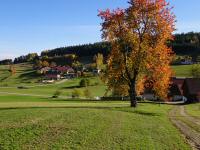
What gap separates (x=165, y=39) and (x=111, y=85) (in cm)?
919

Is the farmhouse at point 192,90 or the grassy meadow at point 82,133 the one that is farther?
the farmhouse at point 192,90

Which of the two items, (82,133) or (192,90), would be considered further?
(192,90)

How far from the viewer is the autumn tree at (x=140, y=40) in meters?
43.6

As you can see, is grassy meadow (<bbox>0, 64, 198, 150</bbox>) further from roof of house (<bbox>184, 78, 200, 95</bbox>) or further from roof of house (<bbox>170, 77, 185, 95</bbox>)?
roof of house (<bbox>170, 77, 185, 95</bbox>)

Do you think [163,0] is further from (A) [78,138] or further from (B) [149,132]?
(A) [78,138]

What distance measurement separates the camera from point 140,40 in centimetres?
4447

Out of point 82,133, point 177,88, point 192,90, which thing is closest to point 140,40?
point 82,133

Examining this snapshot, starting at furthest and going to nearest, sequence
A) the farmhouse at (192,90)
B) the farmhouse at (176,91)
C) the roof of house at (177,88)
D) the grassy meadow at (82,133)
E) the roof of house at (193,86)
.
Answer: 1. the roof of house at (177,88)
2. the farmhouse at (176,91)
3. the roof of house at (193,86)
4. the farmhouse at (192,90)
5. the grassy meadow at (82,133)

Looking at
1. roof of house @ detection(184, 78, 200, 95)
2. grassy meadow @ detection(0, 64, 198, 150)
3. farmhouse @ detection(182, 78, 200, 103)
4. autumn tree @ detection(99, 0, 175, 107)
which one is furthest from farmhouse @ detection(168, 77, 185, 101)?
grassy meadow @ detection(0, 64, 198, 150)

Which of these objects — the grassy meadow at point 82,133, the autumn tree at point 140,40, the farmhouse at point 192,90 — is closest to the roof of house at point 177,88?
the farmhouse at point 192,90

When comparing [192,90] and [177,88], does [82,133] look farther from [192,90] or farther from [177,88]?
[177,88]

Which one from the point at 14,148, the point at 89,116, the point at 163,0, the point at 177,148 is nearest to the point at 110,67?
the point at 163,0

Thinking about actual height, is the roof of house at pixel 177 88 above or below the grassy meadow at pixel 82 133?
below

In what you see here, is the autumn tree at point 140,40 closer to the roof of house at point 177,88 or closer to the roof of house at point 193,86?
the roof of house at point 193,86
